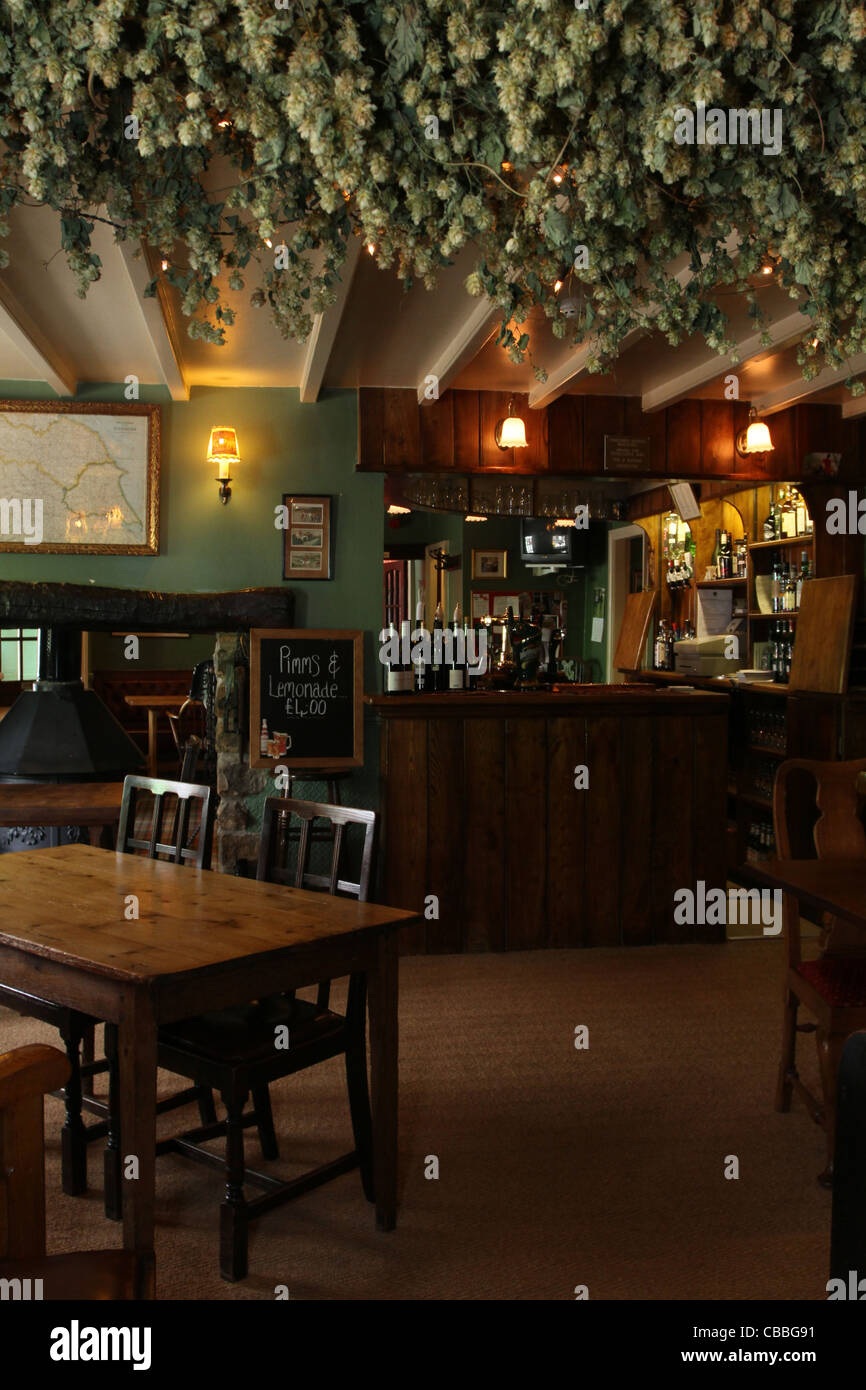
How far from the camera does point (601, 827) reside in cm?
543

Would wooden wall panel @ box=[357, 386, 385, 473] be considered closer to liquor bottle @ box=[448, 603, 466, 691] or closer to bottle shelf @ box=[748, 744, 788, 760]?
liquor bottle @ box=[448, 603, 466, 691]

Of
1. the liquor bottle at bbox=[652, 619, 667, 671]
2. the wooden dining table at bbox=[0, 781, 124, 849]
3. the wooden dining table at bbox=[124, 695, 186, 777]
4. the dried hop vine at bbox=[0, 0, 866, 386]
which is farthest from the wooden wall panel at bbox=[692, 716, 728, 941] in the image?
the wooden dining table at bbox=[124, 695, 186, 777]

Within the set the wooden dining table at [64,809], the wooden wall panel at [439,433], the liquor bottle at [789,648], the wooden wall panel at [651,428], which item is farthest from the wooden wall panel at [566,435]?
the wooden dining table at [64,809]

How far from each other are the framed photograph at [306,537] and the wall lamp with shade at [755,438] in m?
2.18

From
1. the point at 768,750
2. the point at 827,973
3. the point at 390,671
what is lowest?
the point at 827,973

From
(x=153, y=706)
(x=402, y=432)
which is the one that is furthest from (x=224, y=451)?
(x=153, y=706)

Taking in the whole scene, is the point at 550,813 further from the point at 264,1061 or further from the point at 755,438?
the point at 264,1061

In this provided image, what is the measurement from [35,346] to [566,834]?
322 cm

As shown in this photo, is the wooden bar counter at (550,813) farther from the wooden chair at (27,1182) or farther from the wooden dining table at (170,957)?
the wooden chair at (27,1182)

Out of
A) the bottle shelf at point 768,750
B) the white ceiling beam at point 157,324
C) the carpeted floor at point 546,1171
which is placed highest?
the white ceiling beam at point 157,324

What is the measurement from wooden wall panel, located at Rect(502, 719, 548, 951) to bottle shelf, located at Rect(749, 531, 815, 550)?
1.98m

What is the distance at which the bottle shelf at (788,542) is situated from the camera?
20.0 feet
